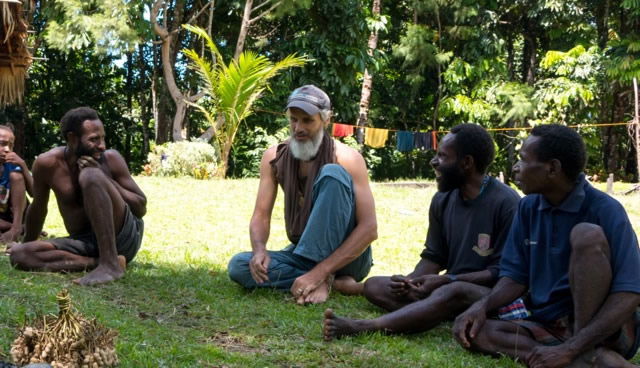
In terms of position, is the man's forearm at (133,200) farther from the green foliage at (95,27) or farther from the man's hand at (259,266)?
the green foliage at (95,27)

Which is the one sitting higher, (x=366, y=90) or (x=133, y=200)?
(x=366, y=90)

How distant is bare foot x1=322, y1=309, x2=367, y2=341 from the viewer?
4289 mm

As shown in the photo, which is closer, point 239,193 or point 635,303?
point 635,303

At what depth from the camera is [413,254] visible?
807 centimetres

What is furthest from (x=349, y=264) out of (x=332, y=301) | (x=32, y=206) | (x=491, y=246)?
(x=32, y=206)

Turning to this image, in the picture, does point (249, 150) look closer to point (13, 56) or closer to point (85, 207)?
point (13, 56)

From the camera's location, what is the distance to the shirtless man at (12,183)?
7043 millimetres

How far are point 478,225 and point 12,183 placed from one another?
4.32m

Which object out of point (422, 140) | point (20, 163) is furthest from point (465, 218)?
point (422, 140)

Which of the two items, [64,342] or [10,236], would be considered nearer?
[64,342]

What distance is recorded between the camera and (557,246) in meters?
3.98

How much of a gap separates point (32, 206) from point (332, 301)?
2.31 meters

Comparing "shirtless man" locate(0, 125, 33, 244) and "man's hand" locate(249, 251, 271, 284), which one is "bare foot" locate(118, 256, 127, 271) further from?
"shirtless man" locate(0, 125, 33, 244)

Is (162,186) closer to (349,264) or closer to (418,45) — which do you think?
(349,264)
